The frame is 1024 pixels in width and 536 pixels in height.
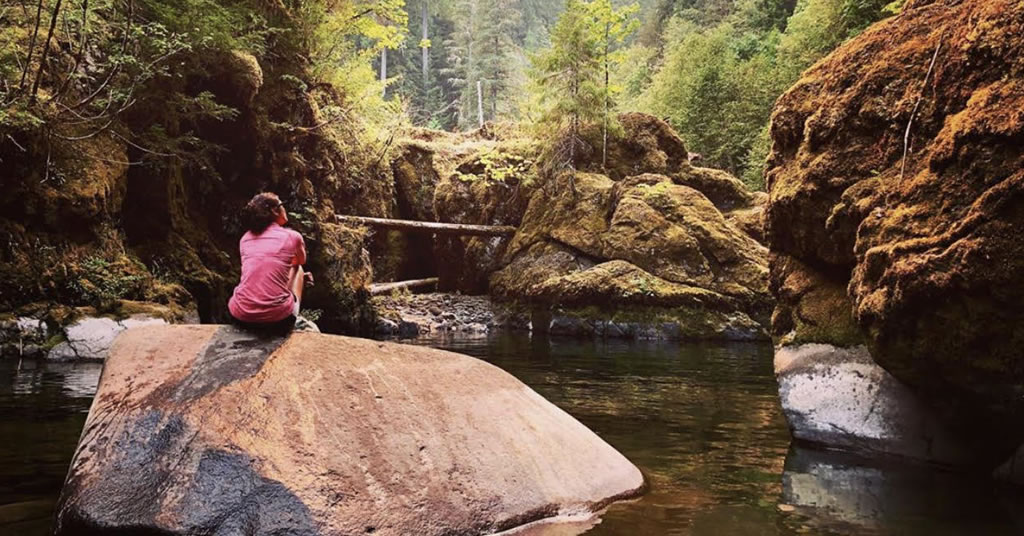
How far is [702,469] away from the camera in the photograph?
518cm

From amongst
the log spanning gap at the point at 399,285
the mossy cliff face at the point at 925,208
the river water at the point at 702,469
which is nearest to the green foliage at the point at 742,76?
the log spanning gap at the point at 399,285

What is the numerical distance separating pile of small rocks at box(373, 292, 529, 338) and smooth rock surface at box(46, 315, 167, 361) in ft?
25.0

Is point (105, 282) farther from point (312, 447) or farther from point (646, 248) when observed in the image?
point (646, 248)

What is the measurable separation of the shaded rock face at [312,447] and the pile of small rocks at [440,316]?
13.2m

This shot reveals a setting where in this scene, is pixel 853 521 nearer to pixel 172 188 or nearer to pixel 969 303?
pixel 969 303

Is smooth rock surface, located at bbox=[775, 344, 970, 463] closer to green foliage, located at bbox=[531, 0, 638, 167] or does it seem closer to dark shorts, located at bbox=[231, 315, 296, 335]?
dark shorts, located at bbox=[231, 315, 296, 335]

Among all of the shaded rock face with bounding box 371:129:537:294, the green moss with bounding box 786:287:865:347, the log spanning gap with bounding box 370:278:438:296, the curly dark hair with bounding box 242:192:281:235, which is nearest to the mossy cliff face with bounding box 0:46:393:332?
the log spanning gap with bounding box 370:278:438:296

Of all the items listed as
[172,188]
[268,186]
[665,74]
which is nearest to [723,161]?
[665,74]

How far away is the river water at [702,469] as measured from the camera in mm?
3838

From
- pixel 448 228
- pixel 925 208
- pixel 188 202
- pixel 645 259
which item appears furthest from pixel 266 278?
pixel 448 228

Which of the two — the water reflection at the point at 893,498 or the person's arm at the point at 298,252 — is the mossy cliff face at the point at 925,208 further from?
the person's arm at the point at 298,252

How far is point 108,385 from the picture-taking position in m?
3.85

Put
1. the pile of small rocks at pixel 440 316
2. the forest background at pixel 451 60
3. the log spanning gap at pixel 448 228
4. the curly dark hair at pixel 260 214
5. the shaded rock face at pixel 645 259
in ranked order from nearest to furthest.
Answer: the curly dark hair at pixel 260 214, the forest background at pixel 451 60, the shaded rock face at pixel 645 259, the pile of small rocks at pixel 440 316, the log spanning gap at pixel 448 228

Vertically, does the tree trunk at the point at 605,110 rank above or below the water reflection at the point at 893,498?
above
